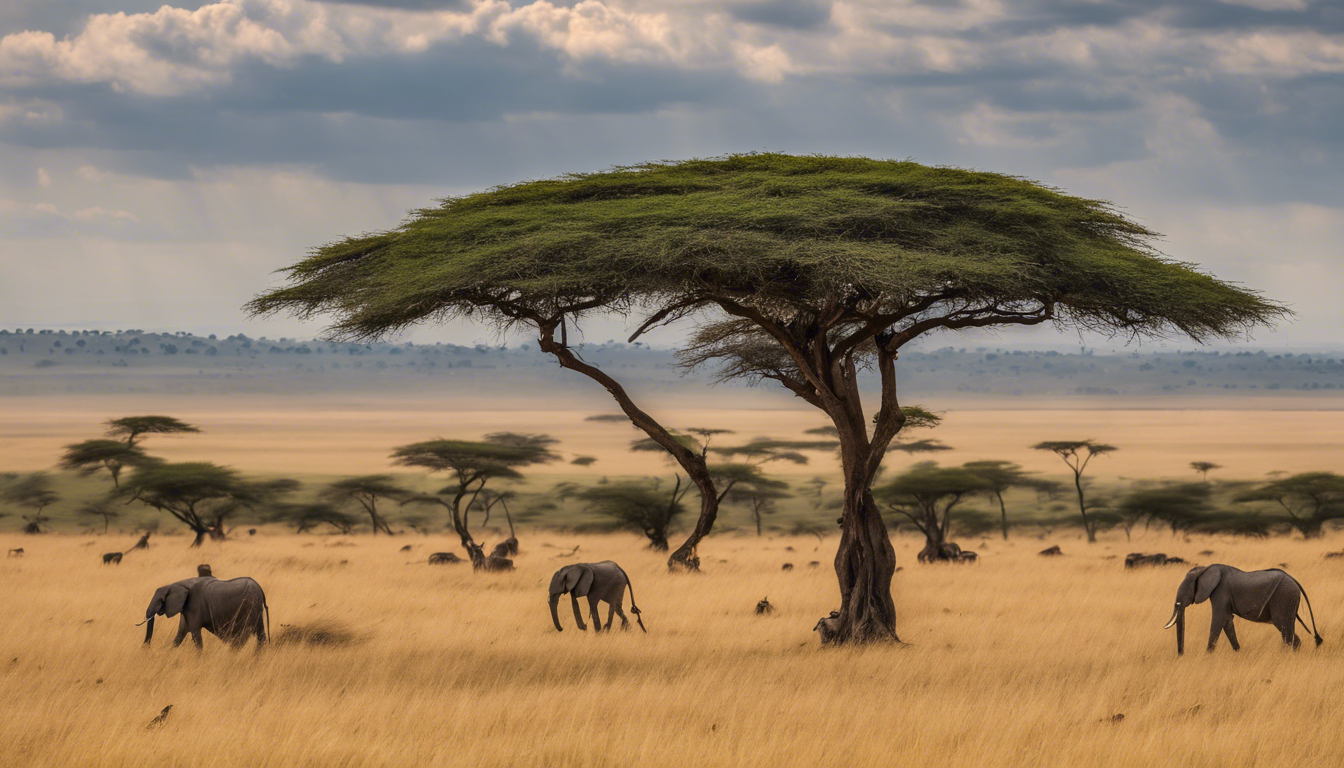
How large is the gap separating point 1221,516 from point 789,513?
23.9 metres

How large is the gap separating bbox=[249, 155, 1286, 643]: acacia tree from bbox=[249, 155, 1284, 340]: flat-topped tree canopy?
27 mm

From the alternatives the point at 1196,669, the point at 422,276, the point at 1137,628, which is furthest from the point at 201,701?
the point at 1137,628

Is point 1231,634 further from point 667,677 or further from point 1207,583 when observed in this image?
point 667,677

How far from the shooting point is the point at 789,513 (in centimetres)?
6053

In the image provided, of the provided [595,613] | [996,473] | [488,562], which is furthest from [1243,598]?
[996,473]

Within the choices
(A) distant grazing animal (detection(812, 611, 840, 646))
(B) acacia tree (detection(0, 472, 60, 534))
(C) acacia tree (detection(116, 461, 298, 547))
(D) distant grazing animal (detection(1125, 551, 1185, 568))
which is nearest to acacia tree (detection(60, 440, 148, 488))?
(C) acacia tree (detection(116, 461, 298, 547))

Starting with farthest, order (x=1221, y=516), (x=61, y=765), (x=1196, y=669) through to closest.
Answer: (x=1221, y=516), (x=1196, y=669), (x=61, y=765)

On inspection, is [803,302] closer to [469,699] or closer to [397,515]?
[469,699]

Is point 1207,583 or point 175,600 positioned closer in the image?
point 175,600

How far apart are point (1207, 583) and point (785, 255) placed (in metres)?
5.51

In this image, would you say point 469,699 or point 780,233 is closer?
point 469,699

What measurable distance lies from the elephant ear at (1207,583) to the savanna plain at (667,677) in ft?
2.12

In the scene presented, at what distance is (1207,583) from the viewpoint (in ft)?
39.0

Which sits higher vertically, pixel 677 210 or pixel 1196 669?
pixel 677 210
